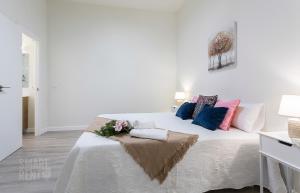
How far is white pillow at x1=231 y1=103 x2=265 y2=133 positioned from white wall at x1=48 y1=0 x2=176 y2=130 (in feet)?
10.7

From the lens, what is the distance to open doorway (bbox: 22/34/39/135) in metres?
4.55

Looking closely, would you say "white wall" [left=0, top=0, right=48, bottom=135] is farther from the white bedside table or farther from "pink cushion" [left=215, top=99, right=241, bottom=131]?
the white bedside table

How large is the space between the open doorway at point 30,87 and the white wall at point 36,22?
0.13m

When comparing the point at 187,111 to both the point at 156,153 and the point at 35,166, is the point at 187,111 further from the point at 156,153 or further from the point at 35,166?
the point at 35,166

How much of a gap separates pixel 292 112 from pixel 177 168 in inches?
42.1

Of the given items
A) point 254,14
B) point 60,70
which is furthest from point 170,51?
point 254,14

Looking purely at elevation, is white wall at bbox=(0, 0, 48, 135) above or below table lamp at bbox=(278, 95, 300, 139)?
above

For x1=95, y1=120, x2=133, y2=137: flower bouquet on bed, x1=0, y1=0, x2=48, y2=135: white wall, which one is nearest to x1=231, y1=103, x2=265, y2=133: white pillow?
x1=95, y1=120, x2=133, y2=137: flower bouquet on bed

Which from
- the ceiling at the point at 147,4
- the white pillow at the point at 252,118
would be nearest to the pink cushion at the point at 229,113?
the white pillow at the point at 252,118

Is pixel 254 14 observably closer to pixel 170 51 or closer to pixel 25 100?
pixel 170 51

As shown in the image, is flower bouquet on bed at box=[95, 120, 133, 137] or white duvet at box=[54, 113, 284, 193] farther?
flower bouquet on bed at box=[95, 120, 133, 137]

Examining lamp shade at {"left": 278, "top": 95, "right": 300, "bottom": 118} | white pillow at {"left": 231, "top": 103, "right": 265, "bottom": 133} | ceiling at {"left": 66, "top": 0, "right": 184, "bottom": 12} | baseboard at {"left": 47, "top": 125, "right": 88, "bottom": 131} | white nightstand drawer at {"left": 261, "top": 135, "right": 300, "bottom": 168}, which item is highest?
ceiling at {"left": 66, "top": 0, "right": 184, "bottom": 12}

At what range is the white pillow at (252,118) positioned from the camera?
2447 millimetres

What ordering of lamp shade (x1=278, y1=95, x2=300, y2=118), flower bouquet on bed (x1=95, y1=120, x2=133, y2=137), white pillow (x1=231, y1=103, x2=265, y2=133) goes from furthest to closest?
white pillow (x1=231, y1=103, x2=265, y2=133) < flower bouquet on bed (x1=95, y1=120, x2=133, y2=137) < lamp shade (x1=278, y1=95, x2=300, y2=118)
